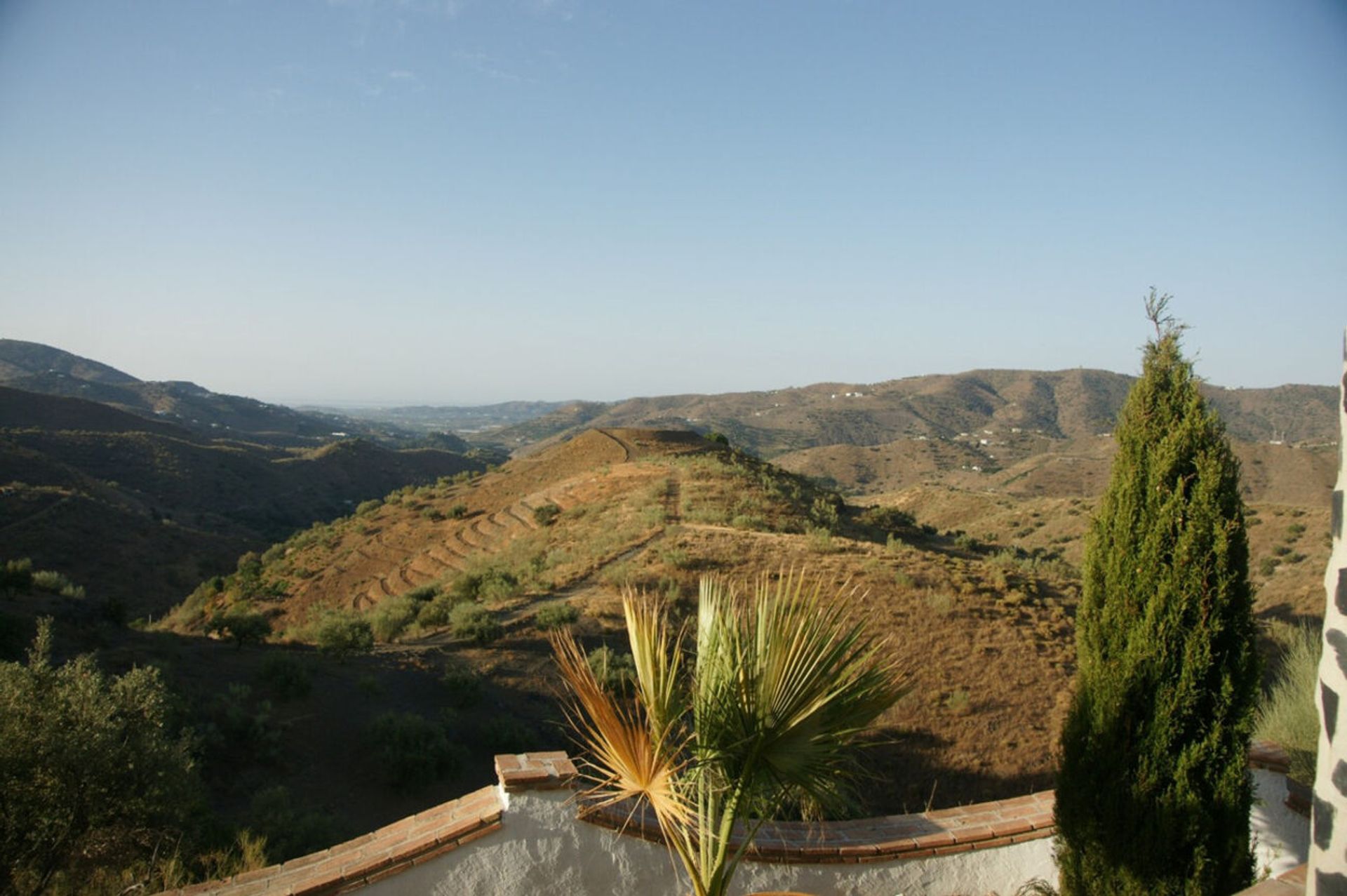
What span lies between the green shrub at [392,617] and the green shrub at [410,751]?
6.00m

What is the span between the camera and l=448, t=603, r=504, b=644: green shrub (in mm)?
14289

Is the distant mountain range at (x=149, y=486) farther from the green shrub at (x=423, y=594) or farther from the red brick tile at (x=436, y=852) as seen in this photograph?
the red brick tile at (x=436, y=852)

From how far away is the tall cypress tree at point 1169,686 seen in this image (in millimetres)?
4613

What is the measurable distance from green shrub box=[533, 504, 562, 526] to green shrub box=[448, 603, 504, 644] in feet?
34.1

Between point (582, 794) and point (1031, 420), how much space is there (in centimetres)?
11376

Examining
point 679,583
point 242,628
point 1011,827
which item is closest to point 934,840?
point 1011,827

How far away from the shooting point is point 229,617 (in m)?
14.1

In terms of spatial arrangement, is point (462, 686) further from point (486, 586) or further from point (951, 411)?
point (951, 411)

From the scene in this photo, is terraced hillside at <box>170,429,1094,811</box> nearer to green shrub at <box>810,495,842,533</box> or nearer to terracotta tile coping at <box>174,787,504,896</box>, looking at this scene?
green shrub at <box>810,495,842,533</box>

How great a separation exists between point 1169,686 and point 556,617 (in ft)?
37.5

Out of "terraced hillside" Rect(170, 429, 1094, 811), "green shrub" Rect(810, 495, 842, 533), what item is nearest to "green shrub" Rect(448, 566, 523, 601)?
"terraced hillside" Rect(170, 429, 1094, 811)

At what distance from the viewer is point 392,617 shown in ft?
57.0

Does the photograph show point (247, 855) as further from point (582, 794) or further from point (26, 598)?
point (26, 598)

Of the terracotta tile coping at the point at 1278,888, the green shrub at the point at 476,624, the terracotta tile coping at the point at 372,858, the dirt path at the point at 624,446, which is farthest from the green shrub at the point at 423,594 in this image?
the terracotta tile coping at the point at 1278,888
